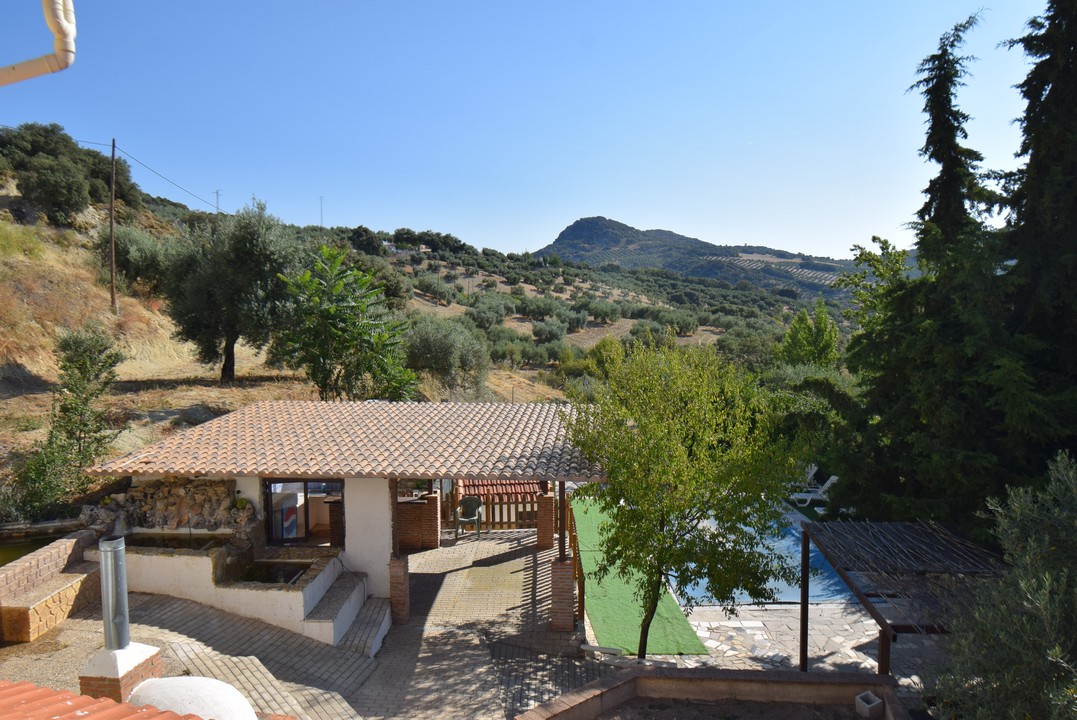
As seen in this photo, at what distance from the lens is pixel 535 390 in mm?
34250

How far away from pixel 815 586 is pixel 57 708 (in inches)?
565

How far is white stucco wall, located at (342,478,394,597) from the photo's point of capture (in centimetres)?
1165

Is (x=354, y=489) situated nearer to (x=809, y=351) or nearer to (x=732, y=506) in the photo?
(x=732, y=506)

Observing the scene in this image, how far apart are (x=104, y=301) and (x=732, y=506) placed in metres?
27.0

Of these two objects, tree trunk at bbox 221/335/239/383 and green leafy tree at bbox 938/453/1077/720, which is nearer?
green leafy tree at bbox 938/453/1077/720

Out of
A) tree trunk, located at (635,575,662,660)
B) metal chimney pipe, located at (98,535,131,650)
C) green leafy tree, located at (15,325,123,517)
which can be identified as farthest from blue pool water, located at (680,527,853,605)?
green leafy tree, located at (15,325,123,517)

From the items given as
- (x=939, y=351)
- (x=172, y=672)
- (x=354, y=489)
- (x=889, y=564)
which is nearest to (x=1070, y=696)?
(x=889, y=564)

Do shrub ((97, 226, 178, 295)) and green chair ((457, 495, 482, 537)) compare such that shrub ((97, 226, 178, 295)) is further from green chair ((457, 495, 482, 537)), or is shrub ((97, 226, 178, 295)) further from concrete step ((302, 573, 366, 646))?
concrete step ((302, 573, 366, 646))

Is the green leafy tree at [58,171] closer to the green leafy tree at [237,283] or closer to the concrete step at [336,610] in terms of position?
the green leafy tree at [237,283]

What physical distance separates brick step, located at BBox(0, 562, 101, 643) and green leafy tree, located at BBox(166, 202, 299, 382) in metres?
12.3

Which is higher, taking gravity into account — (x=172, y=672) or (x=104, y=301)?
(x=104, y=301)

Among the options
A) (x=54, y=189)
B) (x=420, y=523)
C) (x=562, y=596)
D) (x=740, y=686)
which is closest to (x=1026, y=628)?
(x=740, y=686)

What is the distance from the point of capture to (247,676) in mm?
8062

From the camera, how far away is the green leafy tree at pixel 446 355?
1091 inches
